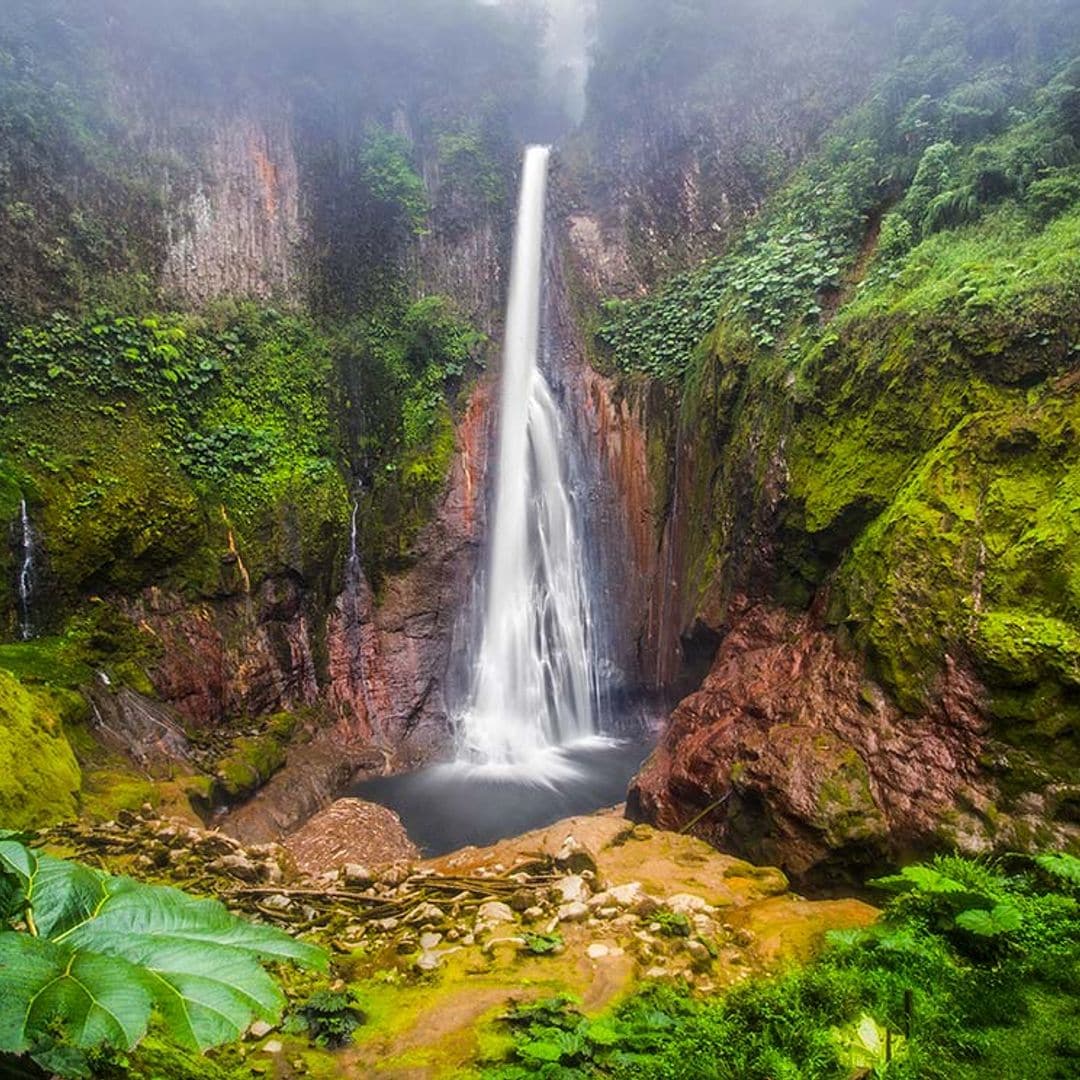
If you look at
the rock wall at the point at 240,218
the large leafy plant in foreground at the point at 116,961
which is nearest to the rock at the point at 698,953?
the large leafy plant in foreground at the point at 116,961

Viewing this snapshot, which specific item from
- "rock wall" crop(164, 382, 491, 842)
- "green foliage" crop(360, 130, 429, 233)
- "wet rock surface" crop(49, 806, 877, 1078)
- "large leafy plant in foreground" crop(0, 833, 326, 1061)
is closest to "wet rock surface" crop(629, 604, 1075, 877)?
"wet rock surface" crop(49, 806, 877, 1078)

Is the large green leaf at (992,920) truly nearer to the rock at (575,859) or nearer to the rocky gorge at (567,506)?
the rocky gorge at (567,506)

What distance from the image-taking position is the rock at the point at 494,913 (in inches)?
→ 165

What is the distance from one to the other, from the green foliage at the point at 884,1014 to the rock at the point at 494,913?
3.53ft

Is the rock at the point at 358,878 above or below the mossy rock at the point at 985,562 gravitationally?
A: below

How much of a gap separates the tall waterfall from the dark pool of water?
0.71 meters

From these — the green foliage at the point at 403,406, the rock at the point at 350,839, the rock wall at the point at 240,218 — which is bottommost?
the rock at the point at 350,839

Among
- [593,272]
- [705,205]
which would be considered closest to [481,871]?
[593,272]

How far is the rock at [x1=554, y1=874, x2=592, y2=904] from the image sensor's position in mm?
4414

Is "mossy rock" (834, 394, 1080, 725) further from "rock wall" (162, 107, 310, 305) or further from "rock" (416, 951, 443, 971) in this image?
"rock wall" (162, 107, 310, 305)

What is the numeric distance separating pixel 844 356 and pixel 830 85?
12.9 m

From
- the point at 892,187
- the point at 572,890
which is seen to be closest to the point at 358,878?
the point at 572,890

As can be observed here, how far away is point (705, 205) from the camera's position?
1712cm

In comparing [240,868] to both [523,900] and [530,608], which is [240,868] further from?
[530,608]
